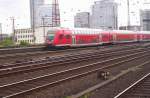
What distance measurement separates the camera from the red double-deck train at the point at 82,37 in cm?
4016

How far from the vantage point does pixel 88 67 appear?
20.8m

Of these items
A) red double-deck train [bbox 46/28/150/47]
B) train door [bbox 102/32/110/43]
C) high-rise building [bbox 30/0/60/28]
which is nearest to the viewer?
red double-deck train [bbox 46/28/150/47]

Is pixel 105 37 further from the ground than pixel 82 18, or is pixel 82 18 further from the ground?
pixel 82 18

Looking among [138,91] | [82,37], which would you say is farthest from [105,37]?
[138,91]

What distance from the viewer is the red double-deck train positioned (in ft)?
132

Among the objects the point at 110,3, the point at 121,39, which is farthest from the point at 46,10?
the point at 121,39

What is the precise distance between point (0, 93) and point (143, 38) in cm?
7210

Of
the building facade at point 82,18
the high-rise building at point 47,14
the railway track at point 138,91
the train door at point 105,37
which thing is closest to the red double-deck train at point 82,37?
the train door at point 105,37

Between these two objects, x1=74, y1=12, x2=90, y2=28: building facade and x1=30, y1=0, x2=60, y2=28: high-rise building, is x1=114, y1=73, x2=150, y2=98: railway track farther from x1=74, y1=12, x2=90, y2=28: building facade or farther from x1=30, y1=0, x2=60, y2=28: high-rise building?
x1=74, y1=12, x2=90, y2=28: building facade

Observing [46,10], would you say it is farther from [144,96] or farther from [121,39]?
[144,96]

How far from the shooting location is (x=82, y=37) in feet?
152

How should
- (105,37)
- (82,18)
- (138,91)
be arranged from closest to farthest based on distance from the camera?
(138,91)
(105,37)
(82,18)

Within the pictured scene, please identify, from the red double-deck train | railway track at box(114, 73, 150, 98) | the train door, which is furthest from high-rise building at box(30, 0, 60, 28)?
railway track at box(114, 73, 150, 98)

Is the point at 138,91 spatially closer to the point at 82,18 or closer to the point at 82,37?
the point at 82,37
